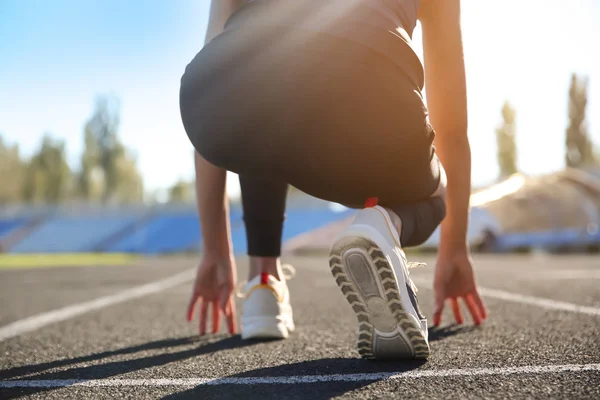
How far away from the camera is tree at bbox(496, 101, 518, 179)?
120 ft

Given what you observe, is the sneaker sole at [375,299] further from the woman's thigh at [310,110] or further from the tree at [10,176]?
the tree at [10,176]

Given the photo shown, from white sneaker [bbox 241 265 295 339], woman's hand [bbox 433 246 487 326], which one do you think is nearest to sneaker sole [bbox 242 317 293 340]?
white sneaker [bbox 241 265 295 339]

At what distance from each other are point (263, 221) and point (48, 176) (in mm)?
46303

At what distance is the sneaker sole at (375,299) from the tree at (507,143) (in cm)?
3723

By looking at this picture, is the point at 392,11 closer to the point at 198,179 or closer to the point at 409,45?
the point at 409,45

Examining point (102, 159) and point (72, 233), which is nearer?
point (72, 233)

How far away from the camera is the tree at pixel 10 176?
4375 cm

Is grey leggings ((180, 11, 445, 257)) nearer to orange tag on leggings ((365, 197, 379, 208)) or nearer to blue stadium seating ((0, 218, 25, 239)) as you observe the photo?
orange tag on leggings ((365, 197, 379, 208))

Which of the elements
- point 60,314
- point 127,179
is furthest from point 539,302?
point 127,179

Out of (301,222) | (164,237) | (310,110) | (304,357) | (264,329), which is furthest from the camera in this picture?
(301,222)

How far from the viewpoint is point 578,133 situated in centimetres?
3206

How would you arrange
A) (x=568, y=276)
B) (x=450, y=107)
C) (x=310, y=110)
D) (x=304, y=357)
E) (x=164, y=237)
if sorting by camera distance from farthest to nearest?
(x=164, y=237) < (x=568, y=276) < (x=450, y=107) < (x=304, y=357) < (x=310, y=110)

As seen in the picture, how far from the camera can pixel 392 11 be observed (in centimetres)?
119

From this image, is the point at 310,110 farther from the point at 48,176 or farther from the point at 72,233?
the point at 48,176
